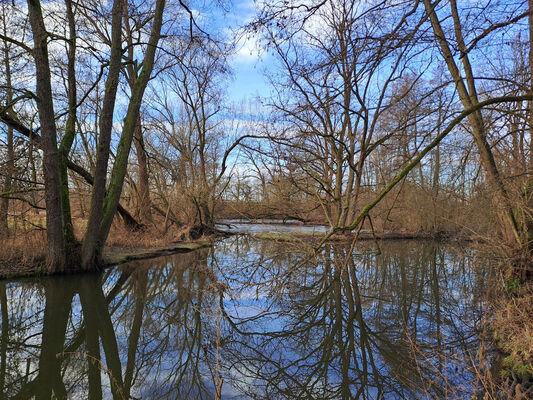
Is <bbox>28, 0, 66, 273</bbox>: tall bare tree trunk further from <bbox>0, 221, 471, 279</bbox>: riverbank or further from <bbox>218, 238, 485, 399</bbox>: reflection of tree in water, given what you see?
<bbox>218, 238, 485, 399</bbox>: reflection of tree in water

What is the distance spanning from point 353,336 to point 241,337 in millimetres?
1773

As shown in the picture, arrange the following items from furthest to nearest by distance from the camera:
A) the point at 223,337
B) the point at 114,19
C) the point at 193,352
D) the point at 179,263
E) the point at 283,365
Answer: the point at 179,263 < the point at 114,19 < the point at 223,337 < the point at 193,352 < the point at 283,365

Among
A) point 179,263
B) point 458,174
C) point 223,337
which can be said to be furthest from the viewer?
point 179,263

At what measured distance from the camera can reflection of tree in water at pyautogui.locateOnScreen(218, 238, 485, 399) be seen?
432cm

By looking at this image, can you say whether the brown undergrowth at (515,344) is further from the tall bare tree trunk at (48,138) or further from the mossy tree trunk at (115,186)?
the tall bare tree trunk at (48,138)

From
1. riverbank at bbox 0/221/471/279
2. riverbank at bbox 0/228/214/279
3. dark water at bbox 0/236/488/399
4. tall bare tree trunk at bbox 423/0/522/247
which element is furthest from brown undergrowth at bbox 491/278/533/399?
riverbank at bbox 0/228/214/279

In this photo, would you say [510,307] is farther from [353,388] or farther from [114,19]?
[114,19]

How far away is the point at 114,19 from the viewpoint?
10.6 metres

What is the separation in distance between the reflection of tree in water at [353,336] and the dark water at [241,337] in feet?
0.08

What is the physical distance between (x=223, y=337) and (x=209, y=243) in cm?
1263

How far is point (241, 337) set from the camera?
5.91m

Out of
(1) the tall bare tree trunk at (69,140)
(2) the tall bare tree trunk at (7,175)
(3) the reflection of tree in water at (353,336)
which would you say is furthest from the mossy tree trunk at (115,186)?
(3) the reflection of tree in water at (353,336)

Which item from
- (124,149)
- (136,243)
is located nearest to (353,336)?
(124,149)

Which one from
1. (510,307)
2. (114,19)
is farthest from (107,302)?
(114,19)
